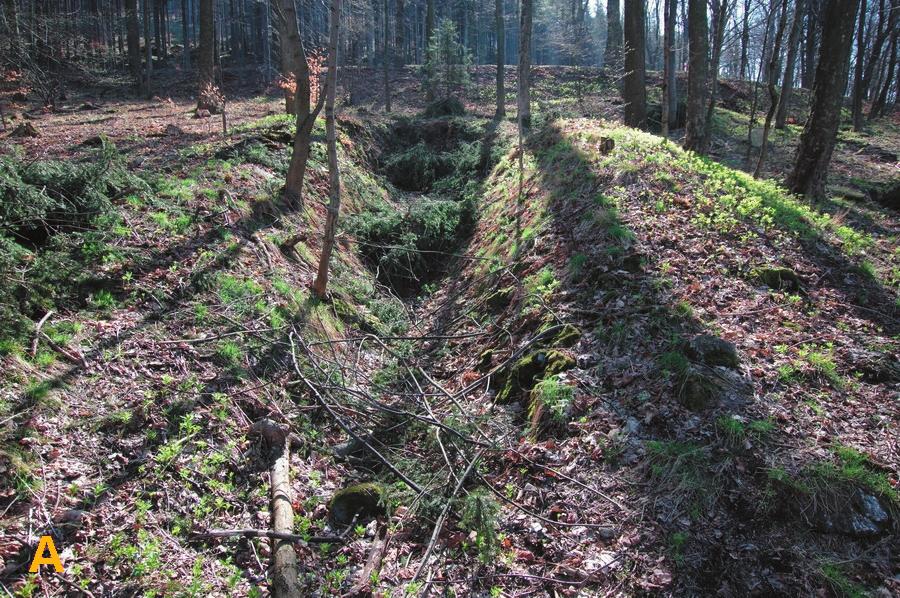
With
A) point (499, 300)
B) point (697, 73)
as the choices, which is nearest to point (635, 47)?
point (697, 73)

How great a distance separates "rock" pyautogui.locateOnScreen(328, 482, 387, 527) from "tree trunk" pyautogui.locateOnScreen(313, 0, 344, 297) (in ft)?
12.4

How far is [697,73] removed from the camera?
39.9 ft

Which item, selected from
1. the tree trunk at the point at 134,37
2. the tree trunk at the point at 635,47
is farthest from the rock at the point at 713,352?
the tree trunk at the point at 134,37

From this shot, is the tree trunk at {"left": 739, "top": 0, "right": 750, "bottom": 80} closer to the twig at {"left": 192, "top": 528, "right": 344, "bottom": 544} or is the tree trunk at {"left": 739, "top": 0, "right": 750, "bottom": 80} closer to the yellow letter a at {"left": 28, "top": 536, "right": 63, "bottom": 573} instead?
the twig at {"left": 192, "top": 528, "right": 344, "bottom": 544}

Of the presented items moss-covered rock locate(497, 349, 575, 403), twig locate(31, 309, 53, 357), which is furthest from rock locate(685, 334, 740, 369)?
twig locate(31, 309, 53, 357)

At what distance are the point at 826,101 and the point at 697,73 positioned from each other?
3.44m

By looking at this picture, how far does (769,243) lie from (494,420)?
15.8 ft

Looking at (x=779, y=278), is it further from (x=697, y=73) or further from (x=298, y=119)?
(x=298, y=119)

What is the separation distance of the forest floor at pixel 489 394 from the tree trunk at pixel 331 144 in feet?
2.05

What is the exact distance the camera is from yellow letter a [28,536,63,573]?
3.43 m

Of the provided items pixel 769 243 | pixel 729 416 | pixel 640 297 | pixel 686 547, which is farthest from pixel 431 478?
pixel 769 243

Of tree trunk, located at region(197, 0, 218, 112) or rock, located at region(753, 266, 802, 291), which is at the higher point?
tree trunk, located at region(197, 0, 218, 112)

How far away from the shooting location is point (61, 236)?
6172mm

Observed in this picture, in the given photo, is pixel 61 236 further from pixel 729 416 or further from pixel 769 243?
pixel 769 243
